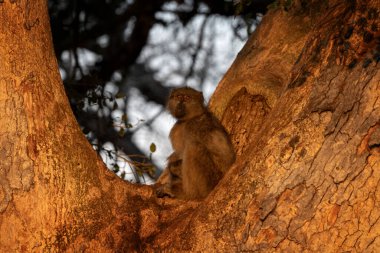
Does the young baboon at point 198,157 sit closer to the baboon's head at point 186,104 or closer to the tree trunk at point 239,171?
the baboon's head at point 186,104

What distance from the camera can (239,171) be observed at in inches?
144

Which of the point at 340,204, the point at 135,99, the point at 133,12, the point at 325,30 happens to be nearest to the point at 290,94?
the point at 325,30

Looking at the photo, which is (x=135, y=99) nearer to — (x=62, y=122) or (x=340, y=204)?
(x=62, y=122)

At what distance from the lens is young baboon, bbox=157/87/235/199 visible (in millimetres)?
5062

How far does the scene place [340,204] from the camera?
10.7ft

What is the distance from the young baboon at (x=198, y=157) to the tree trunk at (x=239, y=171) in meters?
0.84

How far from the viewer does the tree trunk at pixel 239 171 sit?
10.8 ft

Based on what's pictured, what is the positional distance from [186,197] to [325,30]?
1838mm

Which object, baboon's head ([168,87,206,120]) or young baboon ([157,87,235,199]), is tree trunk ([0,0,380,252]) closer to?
young baboon ([157,87,235,199])

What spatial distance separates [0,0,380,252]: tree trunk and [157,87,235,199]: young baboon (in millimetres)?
841

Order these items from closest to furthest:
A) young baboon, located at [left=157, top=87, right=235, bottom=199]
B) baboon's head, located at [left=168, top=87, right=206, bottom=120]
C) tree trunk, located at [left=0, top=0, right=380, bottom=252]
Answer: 1. tree trunk, located at [left=0, top=0, right=380, bottom=252]
2. young baboon, located at [left=157, top=87, right=235, bottom=199]
3. baboon's head, located at [left=168, top=87, right=206, bottom=120]

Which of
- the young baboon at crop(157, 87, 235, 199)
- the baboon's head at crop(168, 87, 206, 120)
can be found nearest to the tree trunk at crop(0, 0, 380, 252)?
the young baboon at crop(157, 87, 235, 199)

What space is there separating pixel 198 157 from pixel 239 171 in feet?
5.02

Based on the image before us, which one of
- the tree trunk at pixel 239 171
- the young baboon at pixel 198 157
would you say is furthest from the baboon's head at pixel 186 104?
the tree trunk at pixel 239 171
